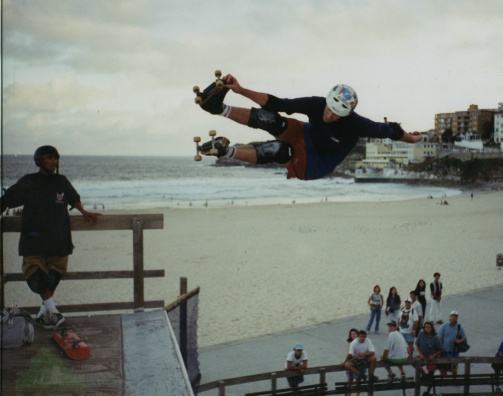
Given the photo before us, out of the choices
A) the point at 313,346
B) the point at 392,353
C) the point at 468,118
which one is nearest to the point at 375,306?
the point at 313,346

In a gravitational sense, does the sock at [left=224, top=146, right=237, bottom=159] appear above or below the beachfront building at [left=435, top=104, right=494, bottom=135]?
below

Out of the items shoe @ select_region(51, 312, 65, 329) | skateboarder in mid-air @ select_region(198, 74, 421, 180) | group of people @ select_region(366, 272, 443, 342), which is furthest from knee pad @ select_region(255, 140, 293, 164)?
group of people @ select_region(366, 272, 443, 342)

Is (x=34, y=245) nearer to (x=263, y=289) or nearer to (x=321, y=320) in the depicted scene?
(x=321, y=320)

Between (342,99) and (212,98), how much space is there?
21.3 inches

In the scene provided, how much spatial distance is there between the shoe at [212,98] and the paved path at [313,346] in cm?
653

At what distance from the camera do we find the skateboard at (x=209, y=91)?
82.6 inches

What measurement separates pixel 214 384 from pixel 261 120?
18.6ft

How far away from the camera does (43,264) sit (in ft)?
14.5

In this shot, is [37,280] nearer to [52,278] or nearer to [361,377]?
[52,278]

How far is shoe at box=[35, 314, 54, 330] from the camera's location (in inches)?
174

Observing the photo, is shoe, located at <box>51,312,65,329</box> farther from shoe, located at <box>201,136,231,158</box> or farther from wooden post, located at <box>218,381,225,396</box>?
wooden post, located at <box>218,381,225,396</box>

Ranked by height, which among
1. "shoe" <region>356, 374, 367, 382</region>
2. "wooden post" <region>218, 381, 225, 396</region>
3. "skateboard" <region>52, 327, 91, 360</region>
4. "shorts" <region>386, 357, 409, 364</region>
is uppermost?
"skateboard" <region>52, 327, 91, 360</region>

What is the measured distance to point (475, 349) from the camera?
1005 centimetres

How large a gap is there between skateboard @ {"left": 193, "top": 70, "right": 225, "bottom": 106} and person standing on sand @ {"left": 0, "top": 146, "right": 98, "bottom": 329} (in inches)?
93.1
